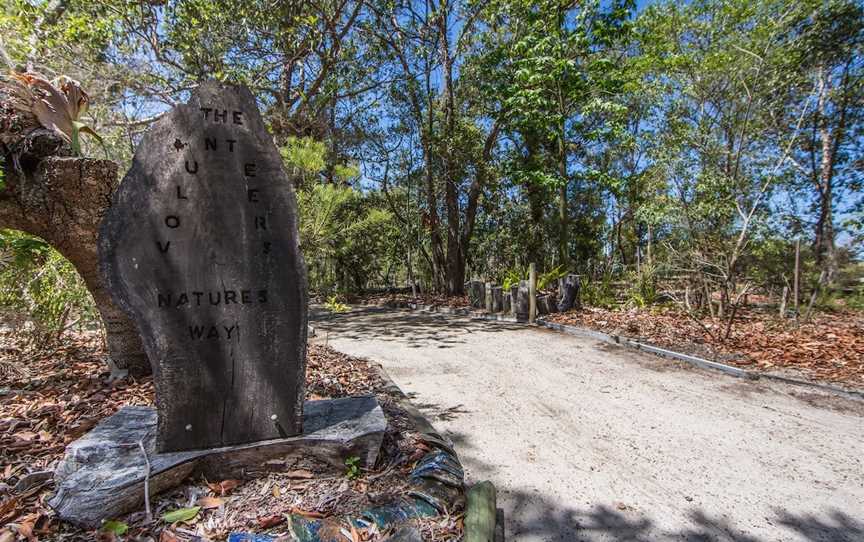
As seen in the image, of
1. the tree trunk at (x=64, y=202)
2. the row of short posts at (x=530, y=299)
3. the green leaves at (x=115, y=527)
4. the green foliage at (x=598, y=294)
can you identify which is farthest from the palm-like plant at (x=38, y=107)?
the green foliage at (x=598, y=294)

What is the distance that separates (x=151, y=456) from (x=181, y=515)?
14.2 inches

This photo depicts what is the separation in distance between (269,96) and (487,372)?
28.8ft

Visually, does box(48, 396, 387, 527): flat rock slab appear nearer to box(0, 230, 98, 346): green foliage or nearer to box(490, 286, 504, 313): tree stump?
box(0, 230, 98, 346): green foliage

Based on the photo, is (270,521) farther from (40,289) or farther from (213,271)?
(40,289)

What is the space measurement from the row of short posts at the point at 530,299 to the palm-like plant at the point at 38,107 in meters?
6.65

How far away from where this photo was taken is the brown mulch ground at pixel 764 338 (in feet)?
13.8

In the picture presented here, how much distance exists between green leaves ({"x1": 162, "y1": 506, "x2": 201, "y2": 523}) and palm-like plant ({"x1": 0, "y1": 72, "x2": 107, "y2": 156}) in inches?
100

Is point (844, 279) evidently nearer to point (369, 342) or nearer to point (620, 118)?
point (620, 118)

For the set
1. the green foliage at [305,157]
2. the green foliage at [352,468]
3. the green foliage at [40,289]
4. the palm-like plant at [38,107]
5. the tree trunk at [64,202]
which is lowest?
the green foliage at [352,468]

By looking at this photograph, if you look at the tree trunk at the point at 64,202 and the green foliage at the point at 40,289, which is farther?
the green foliage at the point at 40,289

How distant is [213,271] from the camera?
6.02 ft

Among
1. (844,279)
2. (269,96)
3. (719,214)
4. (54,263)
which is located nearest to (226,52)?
(269,96)

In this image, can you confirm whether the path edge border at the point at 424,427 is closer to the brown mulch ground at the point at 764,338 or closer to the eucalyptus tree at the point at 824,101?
the brown mulch ground at the point at 764,338

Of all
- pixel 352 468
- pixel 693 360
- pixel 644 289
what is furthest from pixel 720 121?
pixel 352 468
